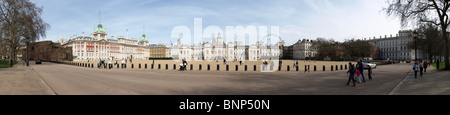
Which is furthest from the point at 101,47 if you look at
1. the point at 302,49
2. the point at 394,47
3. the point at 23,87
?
the point at 394,47

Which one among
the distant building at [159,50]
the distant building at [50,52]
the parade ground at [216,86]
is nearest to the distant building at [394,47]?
the parade ground at [216,86]

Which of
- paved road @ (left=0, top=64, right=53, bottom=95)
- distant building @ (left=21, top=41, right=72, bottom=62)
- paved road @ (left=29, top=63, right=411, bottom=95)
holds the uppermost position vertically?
distant building @ (left=21, top=41, right=72, bottom=62)

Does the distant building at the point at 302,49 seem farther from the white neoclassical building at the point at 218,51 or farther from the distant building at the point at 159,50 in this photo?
the distant building at the point at 159,50

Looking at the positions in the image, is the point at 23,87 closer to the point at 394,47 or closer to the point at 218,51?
the point at 218,51

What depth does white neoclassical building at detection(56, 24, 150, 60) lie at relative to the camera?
4338 inches

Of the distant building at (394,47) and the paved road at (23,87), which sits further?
the distant building at (394,47)

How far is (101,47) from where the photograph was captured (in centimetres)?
11819

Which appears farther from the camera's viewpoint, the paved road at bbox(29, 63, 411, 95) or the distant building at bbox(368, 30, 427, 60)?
the distant building at bbox(368, 30, 427, 60)

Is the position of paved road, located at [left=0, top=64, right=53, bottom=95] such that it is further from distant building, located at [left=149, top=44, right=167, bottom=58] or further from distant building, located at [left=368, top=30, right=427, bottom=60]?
distant building, located at [left=149, top=44, right=167, bottom=58]

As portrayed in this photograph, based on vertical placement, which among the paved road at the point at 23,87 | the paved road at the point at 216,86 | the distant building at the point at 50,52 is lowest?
the paved road at the point at 216,86

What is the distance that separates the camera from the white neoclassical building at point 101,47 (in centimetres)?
11019

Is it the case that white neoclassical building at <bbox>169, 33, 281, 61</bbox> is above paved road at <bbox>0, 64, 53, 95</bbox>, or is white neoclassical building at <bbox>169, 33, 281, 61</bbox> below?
above

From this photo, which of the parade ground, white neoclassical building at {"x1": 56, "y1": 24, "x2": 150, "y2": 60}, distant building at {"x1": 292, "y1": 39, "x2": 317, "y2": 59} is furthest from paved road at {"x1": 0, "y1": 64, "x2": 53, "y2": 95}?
distant building at {"x1": 292, "y1": 39, "x2": 317, "y2": 59}
